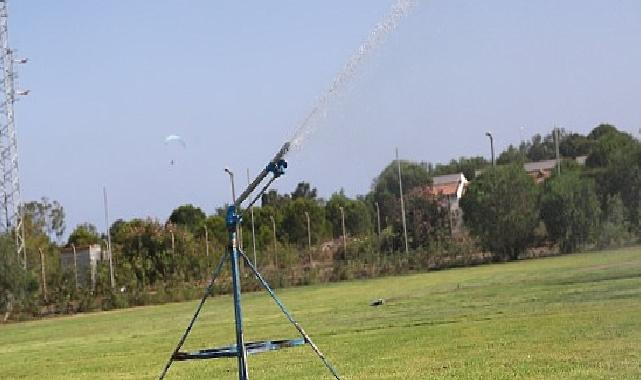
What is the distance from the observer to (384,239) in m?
60.5

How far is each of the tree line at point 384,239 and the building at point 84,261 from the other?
491mm

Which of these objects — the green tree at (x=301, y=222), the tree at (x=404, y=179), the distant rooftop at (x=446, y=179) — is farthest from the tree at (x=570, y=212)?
the distant rooftop at (x=446, y=179)

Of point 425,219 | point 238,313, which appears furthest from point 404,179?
point 238,313

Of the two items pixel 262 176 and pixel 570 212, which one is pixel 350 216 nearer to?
pixel 570 212

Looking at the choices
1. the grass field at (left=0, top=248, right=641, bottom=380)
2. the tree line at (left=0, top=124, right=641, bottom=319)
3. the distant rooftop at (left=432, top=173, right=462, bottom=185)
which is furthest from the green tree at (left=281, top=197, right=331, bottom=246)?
the grass field at (left=0, top=248, right=641, bottom=380)

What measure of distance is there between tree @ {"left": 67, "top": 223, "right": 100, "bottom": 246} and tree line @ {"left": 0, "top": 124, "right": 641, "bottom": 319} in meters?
14.9

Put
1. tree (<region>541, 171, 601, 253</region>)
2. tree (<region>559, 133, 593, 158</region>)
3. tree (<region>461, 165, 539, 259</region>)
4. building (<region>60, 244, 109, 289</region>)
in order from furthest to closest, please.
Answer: tree (<region>559, 133, 593, 158</region>) < building (<region>60, 244, 109, 289</region>) < tree (<region>461, 165, 539, 259</region>) < tree (<region>541, 171, 601, 253</region>)

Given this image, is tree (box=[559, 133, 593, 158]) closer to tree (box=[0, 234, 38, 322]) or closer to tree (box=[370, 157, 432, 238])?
tree (box=[370, 157, 432, 238])

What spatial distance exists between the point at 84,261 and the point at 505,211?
24.1m

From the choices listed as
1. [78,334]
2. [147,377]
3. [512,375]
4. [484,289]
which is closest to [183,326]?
[78,334]

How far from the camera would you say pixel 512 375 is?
12422mm

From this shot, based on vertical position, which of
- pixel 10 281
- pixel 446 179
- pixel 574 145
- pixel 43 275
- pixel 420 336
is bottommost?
pixel 420 336

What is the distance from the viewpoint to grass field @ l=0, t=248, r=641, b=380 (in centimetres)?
1388

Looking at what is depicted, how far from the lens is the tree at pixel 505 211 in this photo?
56469 millimetres
